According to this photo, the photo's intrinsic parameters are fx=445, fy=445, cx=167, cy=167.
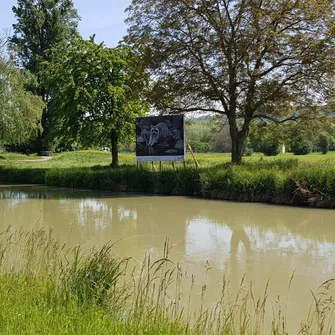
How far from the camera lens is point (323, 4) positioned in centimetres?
1586

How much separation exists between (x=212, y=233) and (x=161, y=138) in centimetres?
1004

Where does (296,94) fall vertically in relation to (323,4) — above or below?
below

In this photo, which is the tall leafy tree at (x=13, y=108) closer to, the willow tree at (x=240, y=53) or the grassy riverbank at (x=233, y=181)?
the grassy riverbank at (x=233, y=181)

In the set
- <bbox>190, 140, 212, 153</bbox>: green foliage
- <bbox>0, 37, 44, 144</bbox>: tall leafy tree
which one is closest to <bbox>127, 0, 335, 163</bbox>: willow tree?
<bbox>0, 37, 44, 144</bbox>: tall leafy tree

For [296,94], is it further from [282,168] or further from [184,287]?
[184,287]

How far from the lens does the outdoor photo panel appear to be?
62.9 ft

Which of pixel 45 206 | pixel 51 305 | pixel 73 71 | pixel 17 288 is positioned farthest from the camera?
pixel 73 71

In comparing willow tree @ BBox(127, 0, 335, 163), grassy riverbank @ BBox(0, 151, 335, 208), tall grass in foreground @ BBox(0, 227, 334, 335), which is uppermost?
willow tree @ BBox(127, 0, 335, 163)

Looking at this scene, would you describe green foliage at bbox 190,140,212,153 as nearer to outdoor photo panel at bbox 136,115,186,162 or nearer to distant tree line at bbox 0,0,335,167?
distant tree line at bbox 0,0,335,167

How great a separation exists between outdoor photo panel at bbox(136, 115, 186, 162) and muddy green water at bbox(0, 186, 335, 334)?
9.39 ft

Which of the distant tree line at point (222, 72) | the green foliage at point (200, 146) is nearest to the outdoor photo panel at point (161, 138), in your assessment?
the distant tree line at point (222, 72)

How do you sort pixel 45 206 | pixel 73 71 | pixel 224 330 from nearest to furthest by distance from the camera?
pixel 224 330, pixel 45 206, pixel 73 71

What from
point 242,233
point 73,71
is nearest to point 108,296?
point 242,233

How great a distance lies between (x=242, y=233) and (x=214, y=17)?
1067 centimetres
